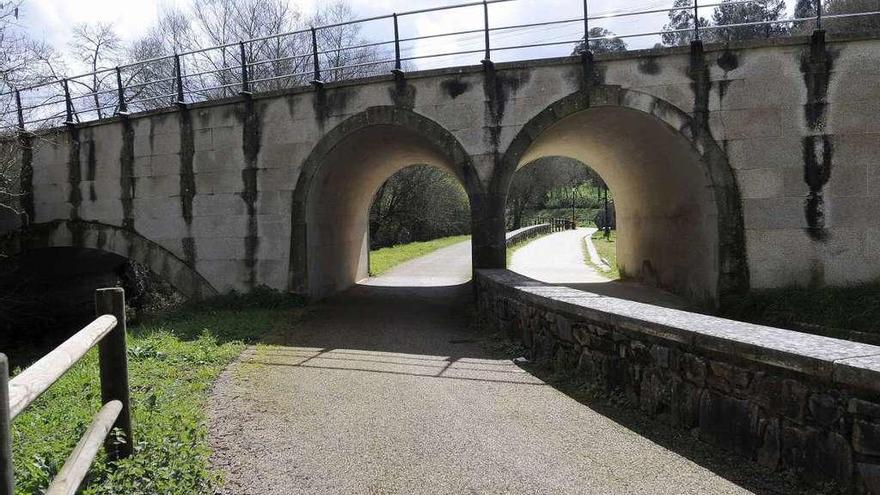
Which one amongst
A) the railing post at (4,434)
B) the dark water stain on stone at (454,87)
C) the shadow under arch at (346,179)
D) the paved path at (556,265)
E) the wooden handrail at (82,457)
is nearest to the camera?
the railing post at (4,434)

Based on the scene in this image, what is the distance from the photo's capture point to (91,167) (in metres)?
13.5

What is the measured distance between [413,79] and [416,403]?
7.41 metres

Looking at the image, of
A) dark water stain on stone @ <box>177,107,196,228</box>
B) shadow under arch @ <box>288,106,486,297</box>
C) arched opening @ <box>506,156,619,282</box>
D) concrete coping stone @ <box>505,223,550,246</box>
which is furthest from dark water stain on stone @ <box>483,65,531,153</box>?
concrete coping stone @ <box>505,223,550,246</box>

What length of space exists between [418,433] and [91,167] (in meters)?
12.2

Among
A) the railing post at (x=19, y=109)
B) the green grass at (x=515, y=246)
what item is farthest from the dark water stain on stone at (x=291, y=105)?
the green grass at (x=515, y=246)

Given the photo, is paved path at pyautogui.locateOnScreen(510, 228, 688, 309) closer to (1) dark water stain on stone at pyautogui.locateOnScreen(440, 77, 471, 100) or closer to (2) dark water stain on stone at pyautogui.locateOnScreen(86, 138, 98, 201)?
(1) dark water stain on stone at pyautogui.locateOnScreen(440, 77, 471, 100)

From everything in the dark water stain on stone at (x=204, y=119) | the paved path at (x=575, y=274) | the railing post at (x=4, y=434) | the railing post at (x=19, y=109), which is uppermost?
the railing post at (x=19, y=109)

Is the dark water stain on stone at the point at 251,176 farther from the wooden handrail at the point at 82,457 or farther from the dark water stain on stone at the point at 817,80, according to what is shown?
the dark water stain on stone at the point at 817,80

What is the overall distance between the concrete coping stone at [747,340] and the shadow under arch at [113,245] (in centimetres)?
892

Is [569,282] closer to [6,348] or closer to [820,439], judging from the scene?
[820,439]

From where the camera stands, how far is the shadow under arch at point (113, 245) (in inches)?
492

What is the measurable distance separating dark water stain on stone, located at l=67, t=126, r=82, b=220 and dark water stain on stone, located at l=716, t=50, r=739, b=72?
43.7ft

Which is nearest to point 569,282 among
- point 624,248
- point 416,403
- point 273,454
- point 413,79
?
point 624,248

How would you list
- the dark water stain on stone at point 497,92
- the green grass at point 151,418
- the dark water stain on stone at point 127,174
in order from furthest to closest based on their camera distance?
1. the dark water stain on stone at point 127,174
2. the dark water stain on stone at point 497,92
3. the green grass at point 151,418
